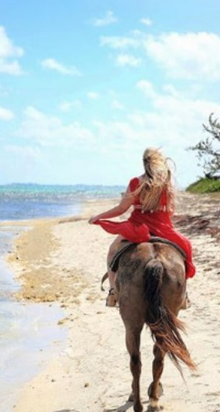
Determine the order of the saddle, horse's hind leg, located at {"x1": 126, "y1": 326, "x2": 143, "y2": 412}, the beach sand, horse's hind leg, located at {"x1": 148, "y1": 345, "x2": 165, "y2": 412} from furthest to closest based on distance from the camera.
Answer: the beach sand → the saddle → horse's hind leg, located at {"x1": 148, "y1": 345, "x2": 165, "y2": 412} → horse's hind leg, located at {"x1": 126, "y1": 326, "x2": 143, "y2": 412}

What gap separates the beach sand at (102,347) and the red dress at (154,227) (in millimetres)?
413

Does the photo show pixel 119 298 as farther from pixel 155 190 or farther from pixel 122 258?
pixel 155 190

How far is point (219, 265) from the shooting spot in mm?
14156

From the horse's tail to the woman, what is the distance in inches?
20.8

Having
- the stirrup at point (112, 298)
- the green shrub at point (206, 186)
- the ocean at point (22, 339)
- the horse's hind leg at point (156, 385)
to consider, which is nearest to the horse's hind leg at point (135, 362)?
the horse's hind leg at point (156, 385)

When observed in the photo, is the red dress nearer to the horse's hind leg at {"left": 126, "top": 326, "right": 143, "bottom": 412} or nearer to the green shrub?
the horse's hind leg at {"left": 126, "top": 326, "right": 143, "bottom": 412}

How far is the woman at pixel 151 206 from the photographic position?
6352mm

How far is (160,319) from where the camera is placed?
19.4 ft

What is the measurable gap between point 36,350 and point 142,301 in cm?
399

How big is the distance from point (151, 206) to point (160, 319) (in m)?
1.23

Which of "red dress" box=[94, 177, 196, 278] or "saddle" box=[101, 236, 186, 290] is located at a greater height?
"red dress" box=[94, 177, 196, 278]

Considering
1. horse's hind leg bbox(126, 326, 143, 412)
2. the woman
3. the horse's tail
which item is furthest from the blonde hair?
horse's hind leg bbox(126, 326, 143, 412)

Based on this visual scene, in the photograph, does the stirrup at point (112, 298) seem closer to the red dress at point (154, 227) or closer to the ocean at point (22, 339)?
the red dress at point (154, 227)

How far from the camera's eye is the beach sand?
6.63 m
